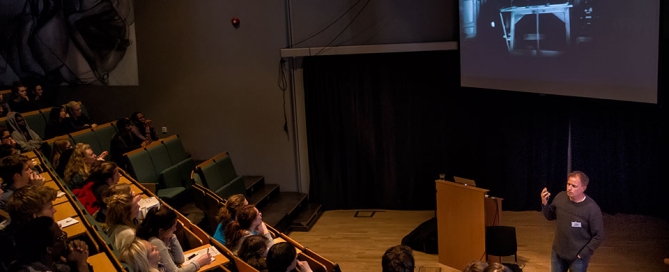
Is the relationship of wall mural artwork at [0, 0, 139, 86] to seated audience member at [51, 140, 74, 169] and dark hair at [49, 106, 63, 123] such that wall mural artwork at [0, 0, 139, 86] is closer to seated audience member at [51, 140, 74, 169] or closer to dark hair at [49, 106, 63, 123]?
dark hair at [49, 106, 63, 123]

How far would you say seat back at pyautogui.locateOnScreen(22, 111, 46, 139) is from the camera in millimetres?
7621

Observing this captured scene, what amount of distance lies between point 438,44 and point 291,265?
4.42 metres

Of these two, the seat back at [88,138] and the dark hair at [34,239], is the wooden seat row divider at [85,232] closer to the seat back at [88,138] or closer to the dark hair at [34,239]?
the dark hair at [34,239]

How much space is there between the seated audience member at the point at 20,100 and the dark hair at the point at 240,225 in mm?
4569

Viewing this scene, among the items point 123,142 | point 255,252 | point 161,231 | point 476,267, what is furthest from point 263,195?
point 476,267

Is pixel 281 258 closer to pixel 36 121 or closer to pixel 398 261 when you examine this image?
pixel 398 261

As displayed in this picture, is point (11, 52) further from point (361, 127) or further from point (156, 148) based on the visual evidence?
point (361, 127)

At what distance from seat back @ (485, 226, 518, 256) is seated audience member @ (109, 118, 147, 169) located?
3.92 m

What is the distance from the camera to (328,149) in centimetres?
816

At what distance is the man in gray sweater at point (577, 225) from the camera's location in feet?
14.4

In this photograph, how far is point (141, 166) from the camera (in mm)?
6836

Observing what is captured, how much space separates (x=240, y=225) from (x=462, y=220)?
2203 mm

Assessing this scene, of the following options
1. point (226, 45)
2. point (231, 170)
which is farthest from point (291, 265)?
point (226, 45)

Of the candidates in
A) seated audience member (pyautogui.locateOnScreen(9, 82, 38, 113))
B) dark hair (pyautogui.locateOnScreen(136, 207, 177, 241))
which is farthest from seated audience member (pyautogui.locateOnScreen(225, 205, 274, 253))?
seated audience member (pyautogui.locateOnScreen(9, 82, 38, 113))
